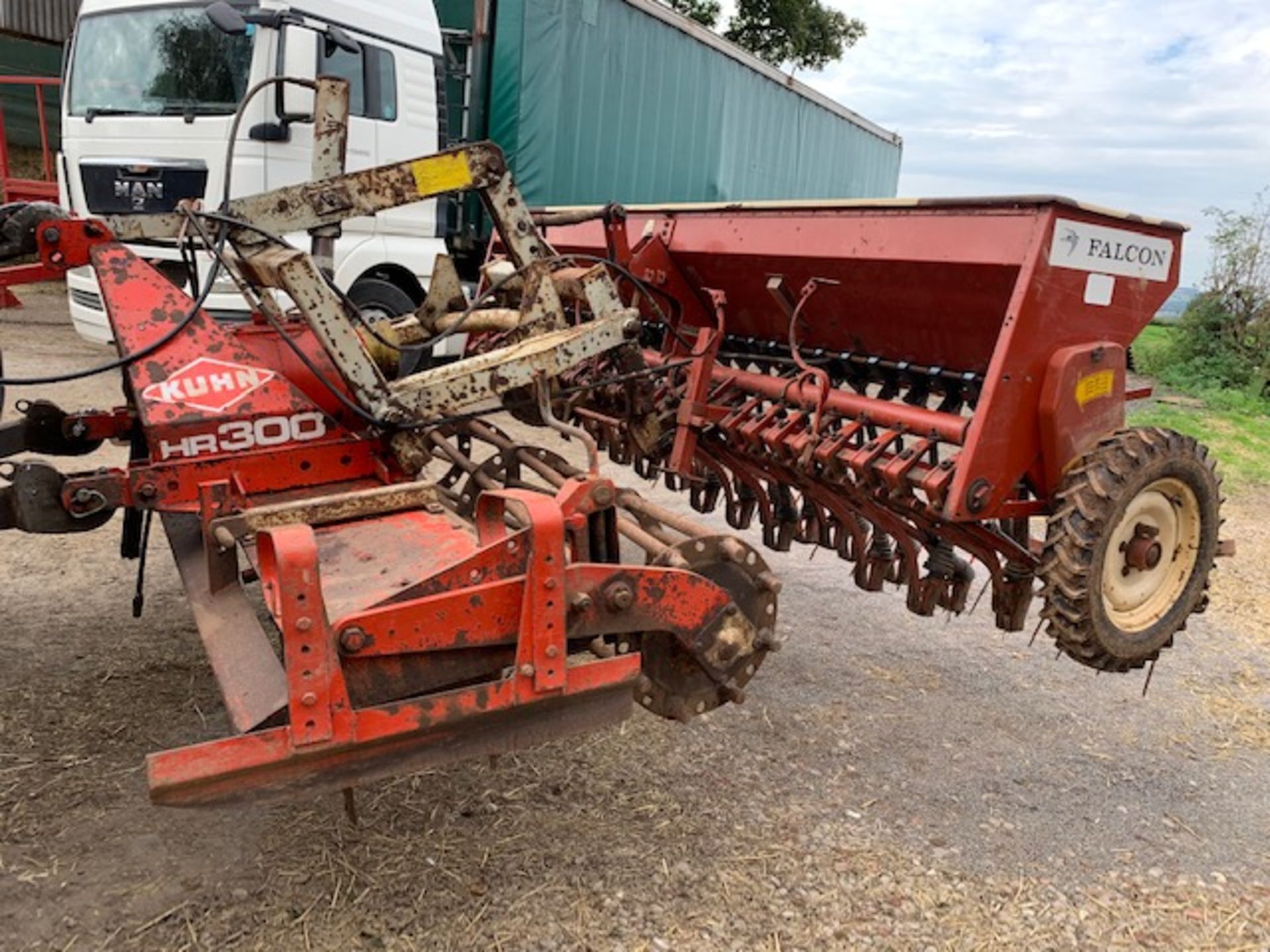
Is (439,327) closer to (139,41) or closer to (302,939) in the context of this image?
(302,939)

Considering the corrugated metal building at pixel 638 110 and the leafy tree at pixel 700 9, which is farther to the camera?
the leafy tree at pixel 700 9

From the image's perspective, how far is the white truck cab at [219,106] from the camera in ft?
20.3

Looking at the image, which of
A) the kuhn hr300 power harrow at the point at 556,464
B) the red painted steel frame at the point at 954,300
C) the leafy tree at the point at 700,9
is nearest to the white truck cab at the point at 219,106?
the kuhn hr300 power harrow at the point at 556,464

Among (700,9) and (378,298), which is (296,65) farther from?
(700,9)

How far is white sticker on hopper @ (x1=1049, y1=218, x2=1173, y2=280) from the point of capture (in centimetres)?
263

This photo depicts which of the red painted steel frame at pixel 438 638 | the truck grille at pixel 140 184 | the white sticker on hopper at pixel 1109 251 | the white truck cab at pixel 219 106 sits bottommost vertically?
the red painted steel frame at pixel 438 638

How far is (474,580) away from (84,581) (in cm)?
283

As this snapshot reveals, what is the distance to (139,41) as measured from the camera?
639cm

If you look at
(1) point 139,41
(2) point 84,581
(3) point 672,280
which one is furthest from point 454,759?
(1) point 139,41

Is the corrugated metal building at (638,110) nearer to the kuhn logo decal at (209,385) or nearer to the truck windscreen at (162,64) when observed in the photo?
the truck windscreen at (162,64)

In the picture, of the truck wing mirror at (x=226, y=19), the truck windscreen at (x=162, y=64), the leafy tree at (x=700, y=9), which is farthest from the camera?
the leafy tree at (x=700, y=9)

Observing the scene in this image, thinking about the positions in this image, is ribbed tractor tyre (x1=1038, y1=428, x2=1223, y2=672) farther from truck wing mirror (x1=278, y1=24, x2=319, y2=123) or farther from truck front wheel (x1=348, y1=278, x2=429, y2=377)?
truck front wheel (x1=348, y1=278, x2=429, y2=377)

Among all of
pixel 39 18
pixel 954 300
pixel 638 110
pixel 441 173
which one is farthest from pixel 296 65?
pixel 39 18

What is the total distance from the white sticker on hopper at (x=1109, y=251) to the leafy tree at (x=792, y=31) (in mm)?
16516
